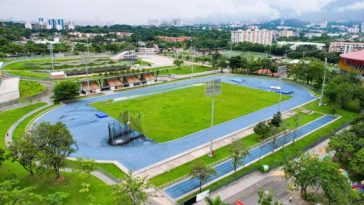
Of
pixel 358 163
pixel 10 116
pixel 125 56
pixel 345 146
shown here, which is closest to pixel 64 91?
pixel 10 116

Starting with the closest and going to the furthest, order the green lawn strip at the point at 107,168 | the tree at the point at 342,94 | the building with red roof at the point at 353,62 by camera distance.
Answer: the green lawn strip at the point at 107,168 → the tree at the point at 342,94 → the building with red roof at the point at 353,62

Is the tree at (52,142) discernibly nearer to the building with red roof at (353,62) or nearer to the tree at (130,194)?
the tree at (130,194)

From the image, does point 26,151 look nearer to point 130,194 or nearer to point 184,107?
point 130,194

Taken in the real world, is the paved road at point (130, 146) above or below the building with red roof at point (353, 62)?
below

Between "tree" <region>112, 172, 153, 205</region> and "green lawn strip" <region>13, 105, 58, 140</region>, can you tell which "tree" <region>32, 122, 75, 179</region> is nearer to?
"tree" <region>112, 172, 153, 205</region>

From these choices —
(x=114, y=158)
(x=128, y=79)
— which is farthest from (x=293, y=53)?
(x=114, y=158)

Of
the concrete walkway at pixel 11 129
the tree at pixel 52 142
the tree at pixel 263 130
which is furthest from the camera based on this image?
the tree at pixel 263 130

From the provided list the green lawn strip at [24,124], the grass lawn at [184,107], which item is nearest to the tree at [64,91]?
the green lawn strip at [24,124]

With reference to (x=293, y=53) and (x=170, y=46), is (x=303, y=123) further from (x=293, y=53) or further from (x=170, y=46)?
(x=170, y=46)
